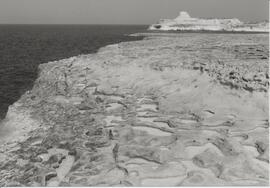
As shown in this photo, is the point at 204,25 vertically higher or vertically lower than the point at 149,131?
lower

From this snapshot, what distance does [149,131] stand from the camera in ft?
33.6

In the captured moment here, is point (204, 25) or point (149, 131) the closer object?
point (149, 131)

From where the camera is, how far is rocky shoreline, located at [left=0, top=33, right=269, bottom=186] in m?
7.76

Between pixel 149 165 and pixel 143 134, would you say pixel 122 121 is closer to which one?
pixel 143 134

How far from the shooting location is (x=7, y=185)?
813 cm

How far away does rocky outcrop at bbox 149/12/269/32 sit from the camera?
426 feet

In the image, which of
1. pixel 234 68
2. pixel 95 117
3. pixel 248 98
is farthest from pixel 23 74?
pixel 248 98

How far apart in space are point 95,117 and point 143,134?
114 inches

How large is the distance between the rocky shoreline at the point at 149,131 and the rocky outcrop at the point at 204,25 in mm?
119217

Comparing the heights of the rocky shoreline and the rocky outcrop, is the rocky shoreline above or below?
above

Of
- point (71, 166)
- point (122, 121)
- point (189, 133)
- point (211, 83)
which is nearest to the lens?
point (71, 166)

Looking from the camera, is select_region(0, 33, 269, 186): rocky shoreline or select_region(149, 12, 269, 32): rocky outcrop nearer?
select_region(0, 33, 269, 186): rocky shoreline

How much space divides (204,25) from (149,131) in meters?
147

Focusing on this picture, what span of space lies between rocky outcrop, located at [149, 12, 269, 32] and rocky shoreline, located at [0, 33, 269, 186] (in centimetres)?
11922
